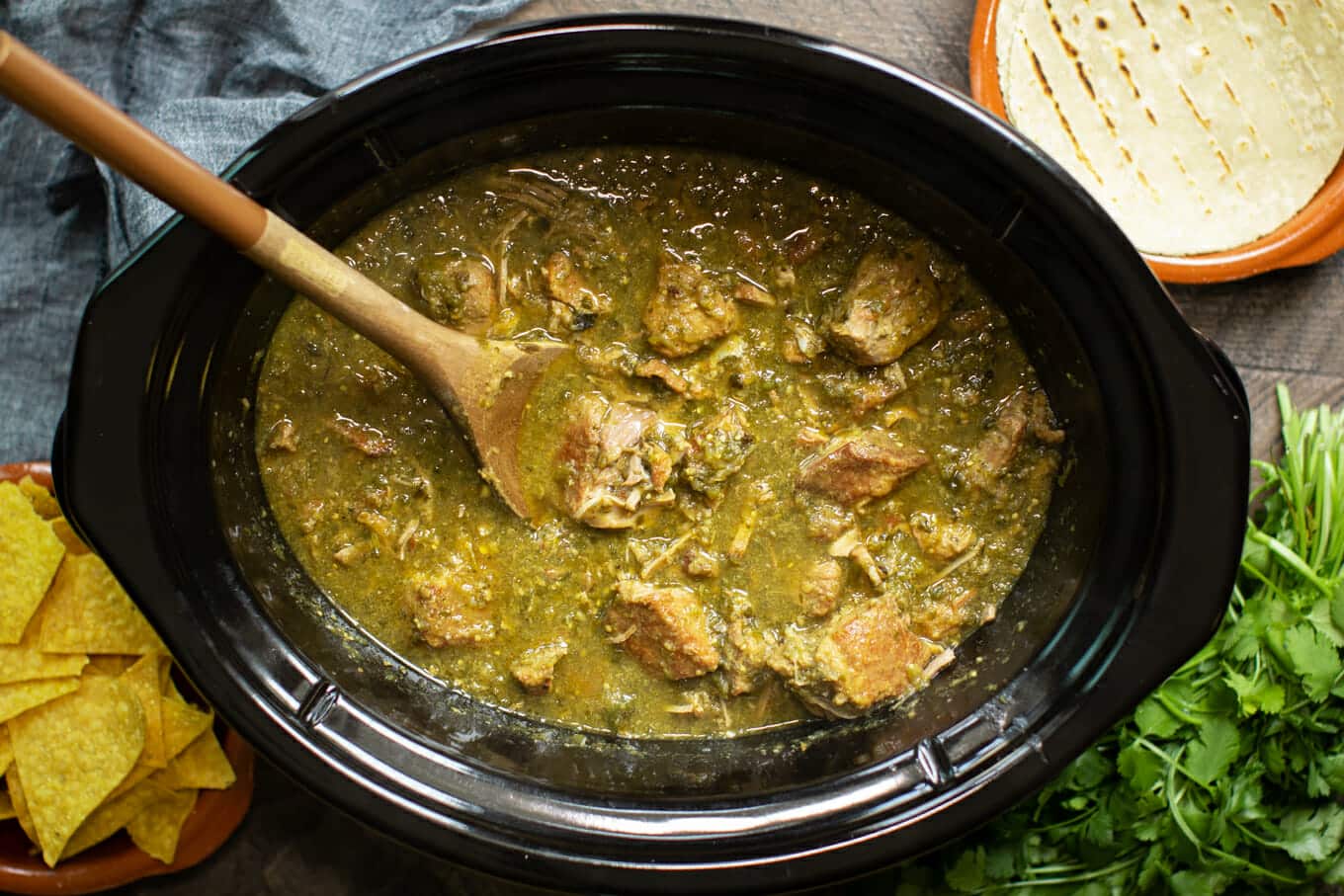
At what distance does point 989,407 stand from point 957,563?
40 cm

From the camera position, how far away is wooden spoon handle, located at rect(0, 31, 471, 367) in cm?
159

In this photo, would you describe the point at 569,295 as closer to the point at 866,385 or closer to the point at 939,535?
the point at 866,385

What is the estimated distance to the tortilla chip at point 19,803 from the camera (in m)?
2.68

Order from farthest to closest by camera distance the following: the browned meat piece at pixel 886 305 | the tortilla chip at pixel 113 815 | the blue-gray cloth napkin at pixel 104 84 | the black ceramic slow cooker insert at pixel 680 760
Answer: the blue-gray cloth napkin at pixel 104 84 → the tortilla chip at pixel 113 815 → the browned meat piece at pixel 886 305 → the black ceramic slow cooker insert at pixel 680 760

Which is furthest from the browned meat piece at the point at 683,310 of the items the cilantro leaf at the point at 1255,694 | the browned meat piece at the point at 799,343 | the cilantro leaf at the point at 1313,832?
the cilantro leaf at the point at 1313,832

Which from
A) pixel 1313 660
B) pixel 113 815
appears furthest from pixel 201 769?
pixel 1313 660

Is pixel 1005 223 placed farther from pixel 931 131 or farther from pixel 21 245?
pixel 21 245

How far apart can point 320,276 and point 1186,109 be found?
7.14 feet

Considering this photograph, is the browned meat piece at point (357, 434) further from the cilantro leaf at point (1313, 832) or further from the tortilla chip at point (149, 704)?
the cilantro leaf at point (1313, 832)

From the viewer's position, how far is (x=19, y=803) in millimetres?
2699

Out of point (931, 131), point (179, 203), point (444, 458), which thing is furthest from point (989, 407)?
point (179, 203)

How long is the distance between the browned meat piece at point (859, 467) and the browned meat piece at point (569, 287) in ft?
2.10

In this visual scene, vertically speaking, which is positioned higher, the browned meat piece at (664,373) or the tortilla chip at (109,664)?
the browned meat piece at (664,373)

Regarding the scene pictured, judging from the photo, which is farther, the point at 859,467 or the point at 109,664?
the point at 109,664
